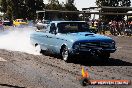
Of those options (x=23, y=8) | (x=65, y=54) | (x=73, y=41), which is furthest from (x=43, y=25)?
(x=23, y=8)

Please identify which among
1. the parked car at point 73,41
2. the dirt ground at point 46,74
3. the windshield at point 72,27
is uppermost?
the windshield at point 72,27

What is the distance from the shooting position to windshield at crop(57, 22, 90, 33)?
1376cm

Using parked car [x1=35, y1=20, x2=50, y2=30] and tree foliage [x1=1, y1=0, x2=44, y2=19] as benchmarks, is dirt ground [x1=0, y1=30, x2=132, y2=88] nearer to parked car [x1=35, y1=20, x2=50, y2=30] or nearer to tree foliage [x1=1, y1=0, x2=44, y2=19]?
parked car [x1=35, y1=20, x2=50, y2=30]

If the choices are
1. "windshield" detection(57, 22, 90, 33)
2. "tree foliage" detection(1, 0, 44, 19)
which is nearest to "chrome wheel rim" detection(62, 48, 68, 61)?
"windshield" detection(57, 22, 90, 33)

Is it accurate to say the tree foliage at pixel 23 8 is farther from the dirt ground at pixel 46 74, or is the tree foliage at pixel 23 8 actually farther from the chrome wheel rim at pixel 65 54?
the dirt ground at pixel 46 74

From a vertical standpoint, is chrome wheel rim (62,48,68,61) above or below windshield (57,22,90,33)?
below

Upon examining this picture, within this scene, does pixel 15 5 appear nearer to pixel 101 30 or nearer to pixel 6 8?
pixel 6 8

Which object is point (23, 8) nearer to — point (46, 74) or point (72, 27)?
point (72, 27)

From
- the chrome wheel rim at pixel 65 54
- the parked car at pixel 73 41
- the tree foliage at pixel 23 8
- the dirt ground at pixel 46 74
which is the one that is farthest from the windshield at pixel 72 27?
the tree foliage at pixel 23 8

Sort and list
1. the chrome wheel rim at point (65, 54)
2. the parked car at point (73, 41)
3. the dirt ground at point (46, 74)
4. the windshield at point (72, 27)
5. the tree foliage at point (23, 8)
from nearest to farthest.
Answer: the dirt ground at point (46, 74)
the parked car at point (73, 41)
the chrome wheel rim at point (65, 54)
the windshield at point (72, 27)
the tree foliage at point (23, 8)

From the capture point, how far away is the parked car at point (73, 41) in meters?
12.4

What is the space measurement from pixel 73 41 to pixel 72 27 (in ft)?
5.28

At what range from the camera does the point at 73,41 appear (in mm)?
12344

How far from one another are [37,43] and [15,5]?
330ft
